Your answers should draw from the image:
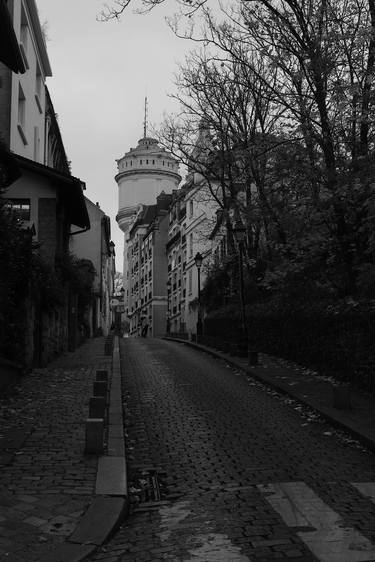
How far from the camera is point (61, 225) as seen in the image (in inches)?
909

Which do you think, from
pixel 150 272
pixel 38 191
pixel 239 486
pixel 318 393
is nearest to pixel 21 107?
pixel 38 191

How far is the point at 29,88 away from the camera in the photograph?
79.6 ft

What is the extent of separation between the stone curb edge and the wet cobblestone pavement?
3.4 inches

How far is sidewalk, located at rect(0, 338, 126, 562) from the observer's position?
14.9ft

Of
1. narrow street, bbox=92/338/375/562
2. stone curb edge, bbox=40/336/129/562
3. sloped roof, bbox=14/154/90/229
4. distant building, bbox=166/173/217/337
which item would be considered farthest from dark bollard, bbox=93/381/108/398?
distant building, bbox=166/173/217/337

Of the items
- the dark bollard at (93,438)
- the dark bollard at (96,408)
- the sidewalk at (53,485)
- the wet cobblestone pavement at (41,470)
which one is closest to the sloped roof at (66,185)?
the wet cobblestone pavement at (41,470)

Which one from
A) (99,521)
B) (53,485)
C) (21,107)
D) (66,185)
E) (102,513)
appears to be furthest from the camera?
(21,107)

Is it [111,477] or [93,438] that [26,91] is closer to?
[93,438]

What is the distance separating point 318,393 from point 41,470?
701 centimetres

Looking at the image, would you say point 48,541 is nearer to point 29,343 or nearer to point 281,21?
point 29,343

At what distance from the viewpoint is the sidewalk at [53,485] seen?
4.55 m

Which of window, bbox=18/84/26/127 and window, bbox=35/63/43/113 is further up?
window, bbox=35/63/43/113

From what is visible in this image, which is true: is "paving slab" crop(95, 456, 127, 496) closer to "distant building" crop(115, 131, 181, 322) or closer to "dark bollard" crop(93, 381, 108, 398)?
"dark bollard" crop(93, 381, 108, 398)

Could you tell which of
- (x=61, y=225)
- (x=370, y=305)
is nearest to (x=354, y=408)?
(x=370, y=305)
